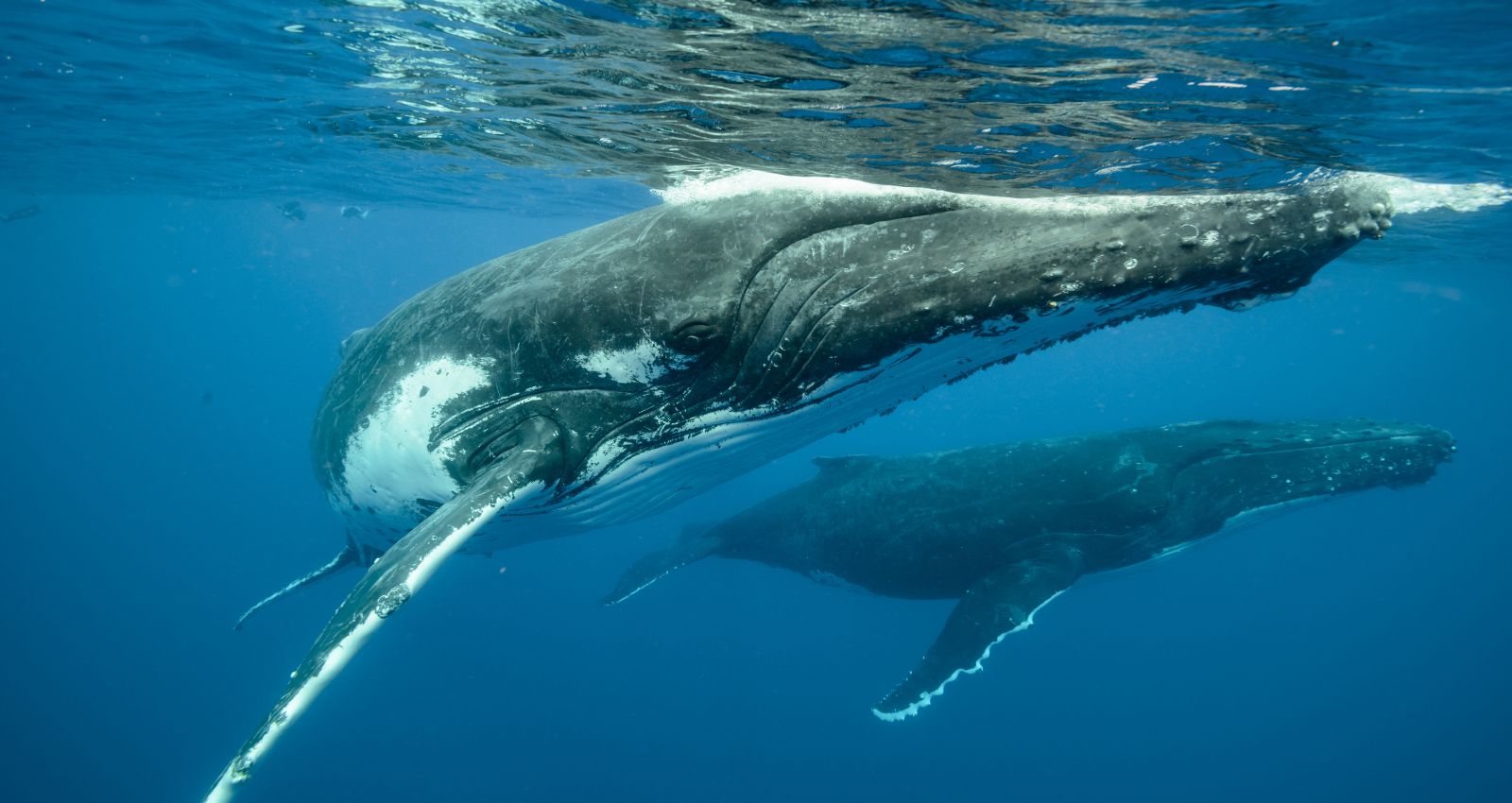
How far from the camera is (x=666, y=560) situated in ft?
51.7

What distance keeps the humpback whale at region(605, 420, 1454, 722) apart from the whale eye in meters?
7.34

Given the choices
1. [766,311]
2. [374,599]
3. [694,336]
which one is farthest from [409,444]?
[766,311]

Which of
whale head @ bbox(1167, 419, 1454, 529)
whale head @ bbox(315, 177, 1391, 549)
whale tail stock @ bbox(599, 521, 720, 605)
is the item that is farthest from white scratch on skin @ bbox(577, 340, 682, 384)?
whale tail stock @ bbox(599, 521, 720, 605)

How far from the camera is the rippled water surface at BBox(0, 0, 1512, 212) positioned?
6.62 metres

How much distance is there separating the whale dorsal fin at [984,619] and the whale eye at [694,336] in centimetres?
717

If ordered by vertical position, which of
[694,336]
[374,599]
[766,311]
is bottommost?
[374,599]

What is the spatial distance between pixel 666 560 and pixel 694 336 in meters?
11.5

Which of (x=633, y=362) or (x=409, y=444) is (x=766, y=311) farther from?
(x=409, y=444)

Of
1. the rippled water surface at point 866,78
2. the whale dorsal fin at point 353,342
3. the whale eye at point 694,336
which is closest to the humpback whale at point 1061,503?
the rippled water surface at point 866,78

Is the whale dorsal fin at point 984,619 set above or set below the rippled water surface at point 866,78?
below

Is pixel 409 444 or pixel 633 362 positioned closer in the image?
pixel 633 362

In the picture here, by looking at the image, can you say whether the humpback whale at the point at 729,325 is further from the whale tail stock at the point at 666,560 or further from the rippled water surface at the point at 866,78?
the whale tail stock at the point at 666,560

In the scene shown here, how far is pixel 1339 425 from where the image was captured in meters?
12.8

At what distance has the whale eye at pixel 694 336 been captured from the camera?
196 inches
